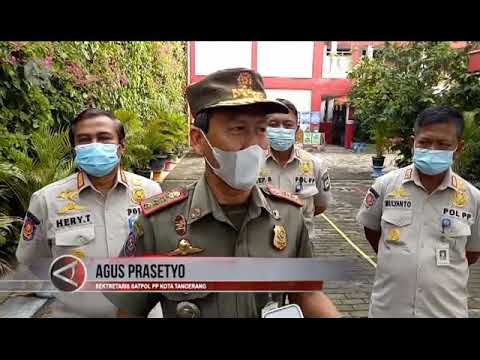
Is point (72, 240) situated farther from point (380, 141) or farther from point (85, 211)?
point (380, 141)

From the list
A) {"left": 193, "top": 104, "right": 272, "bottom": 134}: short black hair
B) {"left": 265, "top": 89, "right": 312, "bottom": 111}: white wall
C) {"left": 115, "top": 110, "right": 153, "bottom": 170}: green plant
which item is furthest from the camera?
{"left": 115, "top": 110, "right": 153, "bottom": 170}: green plant

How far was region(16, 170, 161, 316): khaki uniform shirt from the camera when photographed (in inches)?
71.8

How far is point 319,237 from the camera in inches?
101

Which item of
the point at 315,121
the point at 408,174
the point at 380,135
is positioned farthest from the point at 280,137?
the point at 408,174

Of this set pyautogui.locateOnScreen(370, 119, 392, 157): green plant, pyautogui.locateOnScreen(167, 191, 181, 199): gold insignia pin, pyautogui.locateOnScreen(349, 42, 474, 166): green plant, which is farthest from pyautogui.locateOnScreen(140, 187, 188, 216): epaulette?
pyautogui.locateOnScreen(370, 119, 392, 157): green plant

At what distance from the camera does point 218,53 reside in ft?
5.85

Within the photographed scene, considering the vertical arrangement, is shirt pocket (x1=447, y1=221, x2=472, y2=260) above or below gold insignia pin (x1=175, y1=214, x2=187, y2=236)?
below

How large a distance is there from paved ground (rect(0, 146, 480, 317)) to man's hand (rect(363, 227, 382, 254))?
0.03 m

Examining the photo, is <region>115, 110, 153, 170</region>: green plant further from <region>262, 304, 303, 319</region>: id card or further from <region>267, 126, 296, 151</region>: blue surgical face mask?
<region>262, 304, 303, 319</region>: id card

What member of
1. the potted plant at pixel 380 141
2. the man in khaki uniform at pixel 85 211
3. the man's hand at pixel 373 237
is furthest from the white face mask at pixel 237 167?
the potted plant at pixel 380 141

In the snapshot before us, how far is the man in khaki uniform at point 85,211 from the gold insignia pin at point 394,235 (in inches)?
42.9

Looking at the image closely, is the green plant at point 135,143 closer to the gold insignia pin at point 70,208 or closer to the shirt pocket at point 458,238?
the gold insignia pin at point 70,208

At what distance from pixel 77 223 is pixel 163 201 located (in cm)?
60
